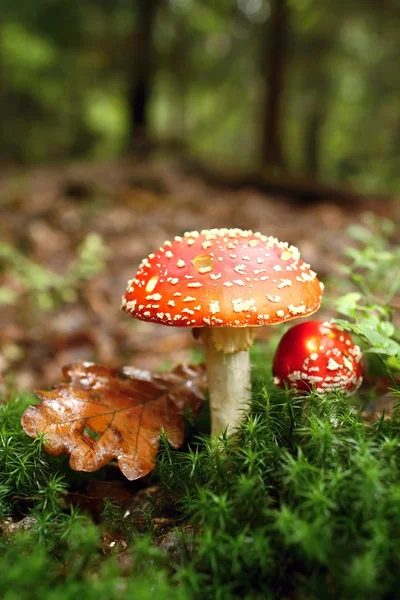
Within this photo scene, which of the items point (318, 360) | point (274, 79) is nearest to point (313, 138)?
point (274, 79)

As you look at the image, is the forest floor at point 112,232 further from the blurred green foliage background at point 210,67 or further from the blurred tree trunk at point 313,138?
the blurred tree trunk at point 313,138

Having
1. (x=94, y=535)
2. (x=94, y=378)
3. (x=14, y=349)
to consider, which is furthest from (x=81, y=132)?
(x=94, y=535)

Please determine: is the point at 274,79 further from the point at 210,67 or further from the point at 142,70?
the point at 142,70

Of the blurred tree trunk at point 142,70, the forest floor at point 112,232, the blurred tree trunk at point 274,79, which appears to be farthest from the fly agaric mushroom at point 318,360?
the blurred tree trunk at point 142,70

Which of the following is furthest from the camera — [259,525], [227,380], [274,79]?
[274,79]

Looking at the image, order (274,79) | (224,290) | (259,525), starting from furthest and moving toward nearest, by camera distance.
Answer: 1. (274,79)
2. (224,290)
3. (259,525)

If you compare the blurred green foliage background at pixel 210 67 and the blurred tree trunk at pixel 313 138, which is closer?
the blurred green foliage background at pixel 210 67

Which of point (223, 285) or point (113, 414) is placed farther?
point (113, 414)
